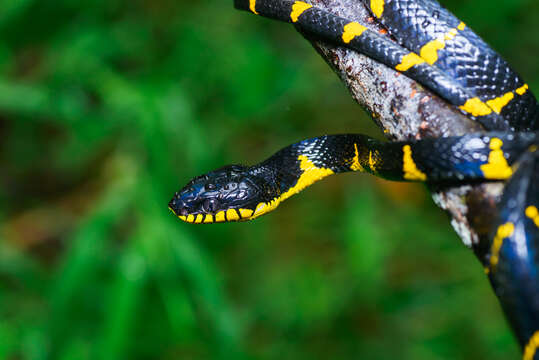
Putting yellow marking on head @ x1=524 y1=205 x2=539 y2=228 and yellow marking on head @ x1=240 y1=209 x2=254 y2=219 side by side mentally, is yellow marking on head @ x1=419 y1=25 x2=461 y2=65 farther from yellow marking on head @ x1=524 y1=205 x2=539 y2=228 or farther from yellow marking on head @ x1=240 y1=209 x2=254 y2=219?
yellow marking on head @ x1=240 y1=209 x2=254 y2=219

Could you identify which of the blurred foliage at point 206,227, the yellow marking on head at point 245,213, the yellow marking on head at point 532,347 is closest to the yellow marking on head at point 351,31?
the yellow marking on head at point 245,213

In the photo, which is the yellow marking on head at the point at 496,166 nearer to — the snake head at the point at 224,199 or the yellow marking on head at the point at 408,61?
the yellow marking on head at the point at 408,61

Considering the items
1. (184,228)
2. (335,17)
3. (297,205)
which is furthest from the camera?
(297,205)

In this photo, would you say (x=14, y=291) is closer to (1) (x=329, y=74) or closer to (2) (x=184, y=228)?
(2) (x=184, y=228)

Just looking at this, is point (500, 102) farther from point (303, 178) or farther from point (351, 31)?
point (303, 178)

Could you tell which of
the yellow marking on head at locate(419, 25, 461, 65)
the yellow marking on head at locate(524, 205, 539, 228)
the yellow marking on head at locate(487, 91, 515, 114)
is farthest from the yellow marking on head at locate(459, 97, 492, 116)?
the yellow marking on head at locate(524, 205, 539, 228)

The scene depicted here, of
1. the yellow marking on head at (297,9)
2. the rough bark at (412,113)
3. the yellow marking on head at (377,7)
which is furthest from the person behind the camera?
the yellow marking on head at (297,9)

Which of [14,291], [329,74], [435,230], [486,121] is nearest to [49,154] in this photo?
[14,291]
